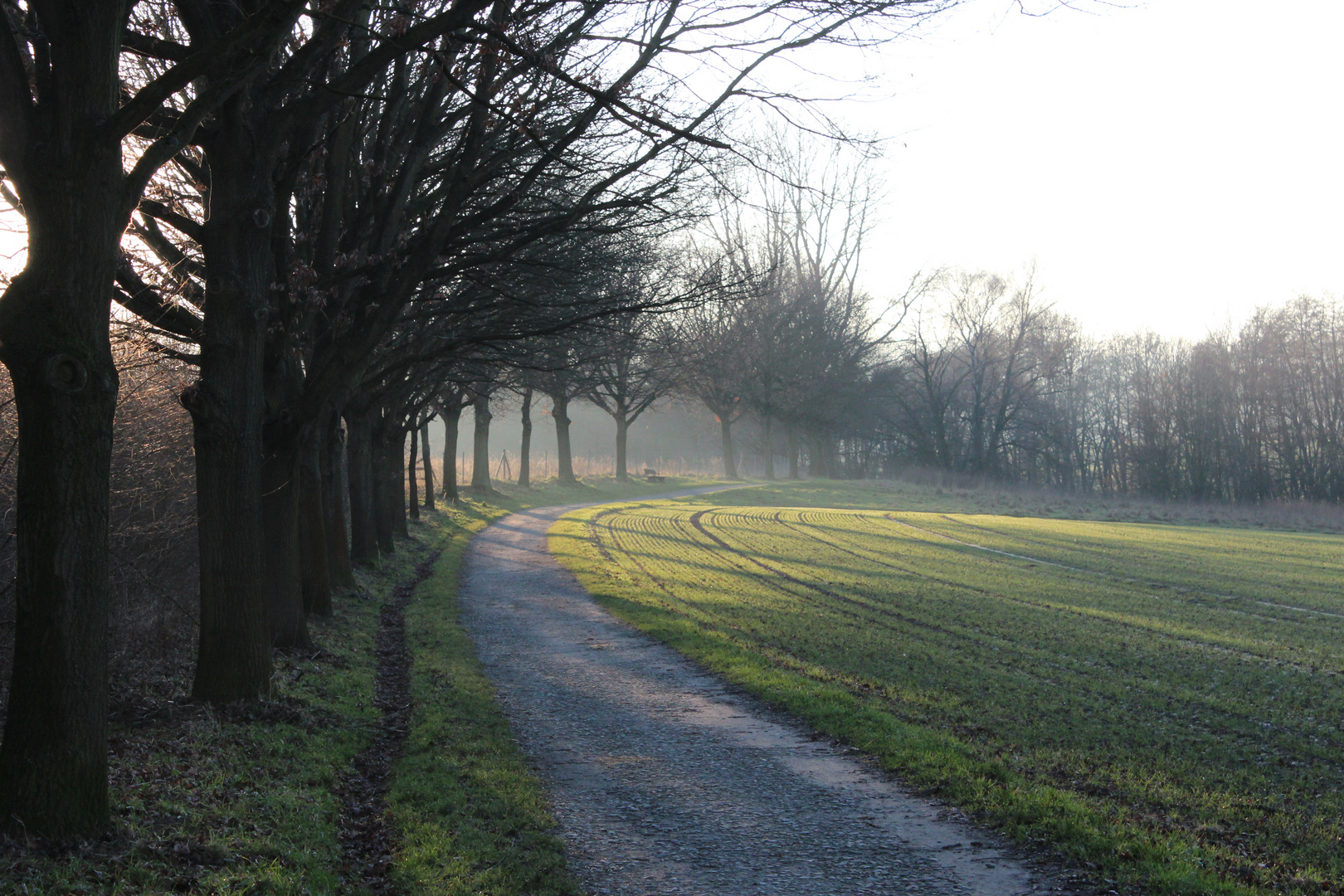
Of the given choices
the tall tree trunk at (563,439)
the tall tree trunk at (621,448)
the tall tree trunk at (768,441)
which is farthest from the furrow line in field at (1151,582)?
the tall tree trunk at (768,441)

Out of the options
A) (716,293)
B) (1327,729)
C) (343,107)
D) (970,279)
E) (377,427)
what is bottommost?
(1327,729)

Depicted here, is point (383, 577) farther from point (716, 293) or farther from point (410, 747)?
point (410, 747)

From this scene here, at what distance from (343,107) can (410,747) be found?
6.58 meters

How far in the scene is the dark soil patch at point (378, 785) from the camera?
5.16 m

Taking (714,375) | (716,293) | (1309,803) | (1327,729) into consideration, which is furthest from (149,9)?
(714,375)

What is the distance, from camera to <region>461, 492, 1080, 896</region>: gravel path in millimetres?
4797

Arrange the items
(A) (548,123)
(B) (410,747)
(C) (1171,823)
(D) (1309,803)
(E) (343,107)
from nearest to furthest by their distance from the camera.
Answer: (C) (1171,823) < (D) (1309,803) < (B) (410,747) < (E) (343,107) < (A) (548,123)

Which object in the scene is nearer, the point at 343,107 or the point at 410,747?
the point at 410,747

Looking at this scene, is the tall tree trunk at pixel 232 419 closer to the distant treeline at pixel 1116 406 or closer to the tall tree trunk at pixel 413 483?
the tall tree trunk at pixel 413 483

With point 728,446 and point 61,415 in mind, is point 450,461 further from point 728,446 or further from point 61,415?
point 61,415

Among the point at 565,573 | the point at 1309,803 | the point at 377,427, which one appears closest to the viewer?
the point at 1309,803

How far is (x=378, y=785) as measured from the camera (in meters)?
6.64

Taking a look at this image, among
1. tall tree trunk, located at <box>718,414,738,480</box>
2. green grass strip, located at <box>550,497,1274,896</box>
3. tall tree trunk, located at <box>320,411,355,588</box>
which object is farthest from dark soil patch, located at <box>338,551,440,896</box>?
tall tree trunk, located at <box>718,414,738,480</box>

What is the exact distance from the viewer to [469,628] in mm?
12820
